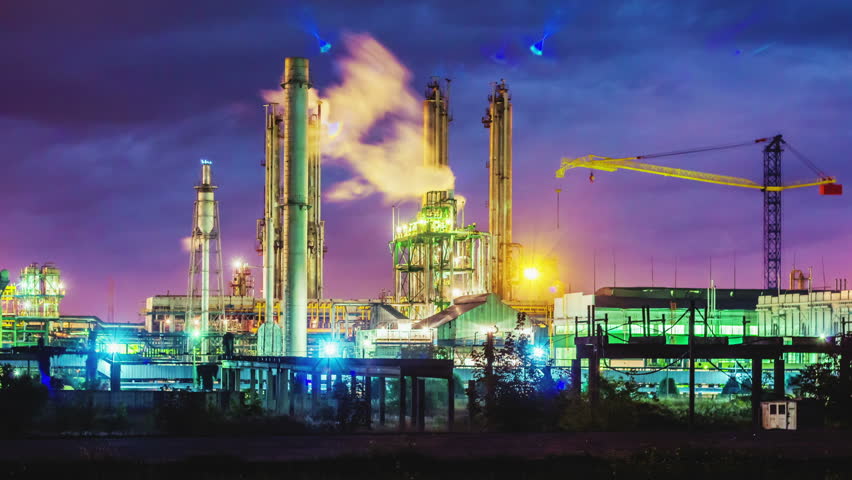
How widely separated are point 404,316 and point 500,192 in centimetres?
1693

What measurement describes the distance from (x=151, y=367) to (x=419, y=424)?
136 feet

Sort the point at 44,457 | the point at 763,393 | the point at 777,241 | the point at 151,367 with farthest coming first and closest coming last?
the point at 777,241 < the point at 151,367 < the point at 763,393 < the point at 44,457

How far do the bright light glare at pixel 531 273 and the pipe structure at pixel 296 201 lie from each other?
4536cm

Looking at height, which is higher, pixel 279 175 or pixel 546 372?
pixel 279 175

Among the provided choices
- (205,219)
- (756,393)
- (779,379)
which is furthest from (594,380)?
(205,219)

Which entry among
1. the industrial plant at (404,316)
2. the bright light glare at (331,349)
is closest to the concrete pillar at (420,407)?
the industrial plant at (404,316)

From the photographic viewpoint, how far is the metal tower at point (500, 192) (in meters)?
111

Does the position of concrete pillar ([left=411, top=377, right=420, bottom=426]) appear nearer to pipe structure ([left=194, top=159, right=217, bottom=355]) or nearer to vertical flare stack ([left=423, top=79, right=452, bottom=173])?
pipe structure ([left=194, top=159, right=217, bottom=355])

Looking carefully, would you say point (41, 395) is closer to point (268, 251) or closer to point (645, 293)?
point (268, 251)

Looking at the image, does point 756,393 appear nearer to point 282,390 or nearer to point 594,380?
point 594,380

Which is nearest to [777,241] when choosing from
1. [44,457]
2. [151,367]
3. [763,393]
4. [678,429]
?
[151,367]

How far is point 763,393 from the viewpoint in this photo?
46.6m

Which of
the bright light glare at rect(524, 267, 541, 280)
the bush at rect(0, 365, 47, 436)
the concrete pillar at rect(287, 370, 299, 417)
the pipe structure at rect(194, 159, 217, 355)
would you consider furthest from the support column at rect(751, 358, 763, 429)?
the bright light glare at rect(524, 267, 541, 280)

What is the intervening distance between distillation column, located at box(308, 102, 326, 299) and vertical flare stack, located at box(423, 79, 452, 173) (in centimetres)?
1142
